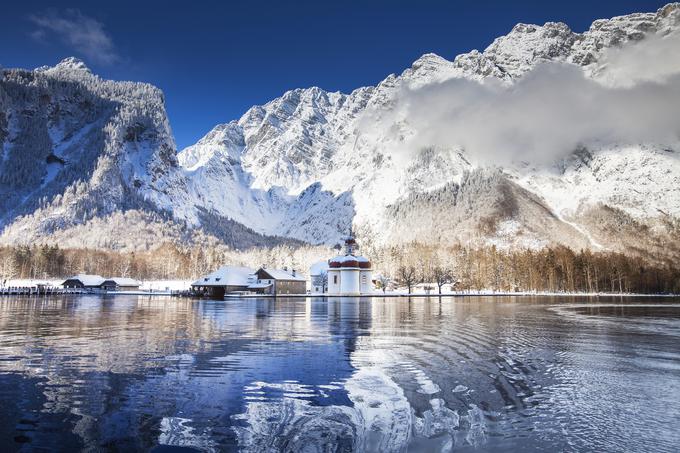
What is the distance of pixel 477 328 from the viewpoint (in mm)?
35125

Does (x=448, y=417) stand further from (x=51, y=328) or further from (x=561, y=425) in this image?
(x=51, y=328)

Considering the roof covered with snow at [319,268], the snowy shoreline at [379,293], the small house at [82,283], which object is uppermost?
the roof covered with snow at [319,268]

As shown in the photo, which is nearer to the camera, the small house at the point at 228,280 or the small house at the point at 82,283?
the small house at the point at 228,280

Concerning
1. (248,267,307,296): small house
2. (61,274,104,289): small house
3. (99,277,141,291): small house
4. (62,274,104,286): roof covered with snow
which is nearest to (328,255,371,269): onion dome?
(248,267,307,296): small house

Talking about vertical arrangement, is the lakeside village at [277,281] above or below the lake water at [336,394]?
above

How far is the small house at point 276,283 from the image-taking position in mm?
116875

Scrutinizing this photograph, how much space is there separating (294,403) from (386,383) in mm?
4069

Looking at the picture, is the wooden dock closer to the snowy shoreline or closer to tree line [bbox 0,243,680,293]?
the snowy shoreline

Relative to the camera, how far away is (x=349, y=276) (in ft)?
391

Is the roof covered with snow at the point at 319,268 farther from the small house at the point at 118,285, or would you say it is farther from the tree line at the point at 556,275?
the small house at the point at 118,285

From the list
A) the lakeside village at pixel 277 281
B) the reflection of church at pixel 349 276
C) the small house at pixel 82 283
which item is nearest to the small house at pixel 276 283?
the lakeside village at pixel 277 281

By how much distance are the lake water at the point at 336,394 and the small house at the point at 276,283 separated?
8994 cm

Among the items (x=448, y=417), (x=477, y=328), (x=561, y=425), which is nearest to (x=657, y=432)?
(x=561, y=425)

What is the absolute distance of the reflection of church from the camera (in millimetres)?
118750
